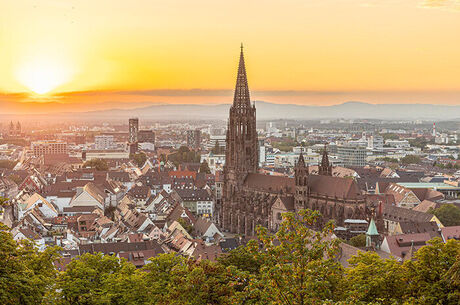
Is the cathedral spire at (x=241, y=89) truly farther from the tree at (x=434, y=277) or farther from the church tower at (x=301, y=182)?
the tree at (x=434, y=277)

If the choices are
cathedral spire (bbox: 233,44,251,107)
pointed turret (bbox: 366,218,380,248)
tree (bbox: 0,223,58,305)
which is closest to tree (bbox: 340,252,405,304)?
tree (bbox: 0,223,58,305)

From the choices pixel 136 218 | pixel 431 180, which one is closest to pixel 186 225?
pixel 136 218

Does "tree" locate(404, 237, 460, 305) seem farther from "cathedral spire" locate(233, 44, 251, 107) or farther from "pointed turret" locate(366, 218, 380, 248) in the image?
"cathedral spire" locate(233, 44, 251, 107)

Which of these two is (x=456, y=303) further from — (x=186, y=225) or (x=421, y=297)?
(x=186, y=225)

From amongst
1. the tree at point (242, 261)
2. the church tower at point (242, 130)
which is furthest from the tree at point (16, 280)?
the church tower at point (242, 130)

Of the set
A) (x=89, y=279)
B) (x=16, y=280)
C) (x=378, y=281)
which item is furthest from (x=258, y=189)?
(x=16, y=280)

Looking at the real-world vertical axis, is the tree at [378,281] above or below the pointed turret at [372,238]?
above

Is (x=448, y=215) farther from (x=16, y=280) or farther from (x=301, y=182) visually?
(x=16, y=280)
